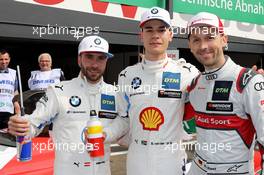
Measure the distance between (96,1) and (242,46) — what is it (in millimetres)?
6149

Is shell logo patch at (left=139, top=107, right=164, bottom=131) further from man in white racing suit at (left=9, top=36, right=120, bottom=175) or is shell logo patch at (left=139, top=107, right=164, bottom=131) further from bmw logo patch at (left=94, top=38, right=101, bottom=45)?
bmw logo patch at (left=94, top=38, right=101, bottom=45)

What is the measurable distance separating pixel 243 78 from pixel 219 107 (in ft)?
0.82

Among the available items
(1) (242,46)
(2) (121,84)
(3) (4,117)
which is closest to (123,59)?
(1) (242,46)

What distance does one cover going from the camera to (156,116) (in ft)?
8.87

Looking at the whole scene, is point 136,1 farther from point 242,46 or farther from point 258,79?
point 258,79

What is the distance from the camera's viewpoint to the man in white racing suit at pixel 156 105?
2695 mm

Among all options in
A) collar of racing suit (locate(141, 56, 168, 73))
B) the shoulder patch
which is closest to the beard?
collar of racing suit (locate(141, 56, 168, 73))

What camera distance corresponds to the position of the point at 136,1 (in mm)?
9711

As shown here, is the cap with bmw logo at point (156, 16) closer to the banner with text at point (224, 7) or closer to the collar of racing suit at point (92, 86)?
the collar of racing suit at point (92, 86)

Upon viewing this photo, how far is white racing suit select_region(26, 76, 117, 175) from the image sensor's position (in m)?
2.72

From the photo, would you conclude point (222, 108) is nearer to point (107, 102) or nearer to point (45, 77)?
point (107, 102)

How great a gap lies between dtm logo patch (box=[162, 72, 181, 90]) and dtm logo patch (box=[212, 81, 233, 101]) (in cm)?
39

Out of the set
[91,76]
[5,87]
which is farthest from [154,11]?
[5,87]

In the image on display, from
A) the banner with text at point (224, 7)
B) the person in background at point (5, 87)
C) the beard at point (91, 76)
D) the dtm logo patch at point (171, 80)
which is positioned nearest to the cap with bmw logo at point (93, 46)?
the beard at point (91, 76)
